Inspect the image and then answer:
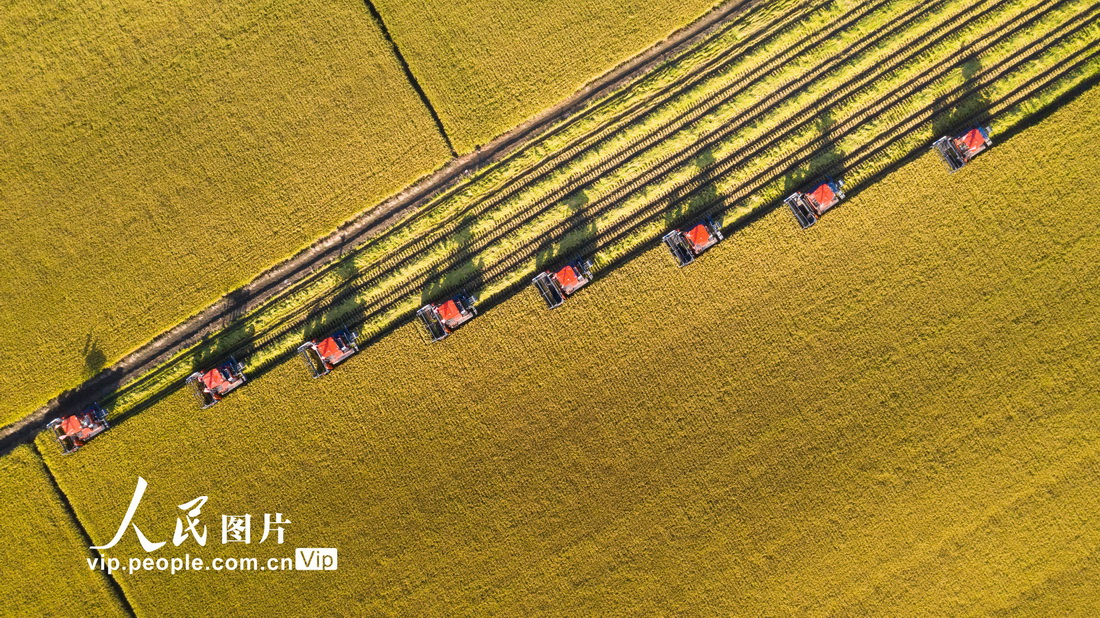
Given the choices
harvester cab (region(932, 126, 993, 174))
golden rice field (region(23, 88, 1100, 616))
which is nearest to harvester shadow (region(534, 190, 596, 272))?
golden rice field (region(23, 88, 1100, 616))

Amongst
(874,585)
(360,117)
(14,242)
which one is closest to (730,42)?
(360,117)

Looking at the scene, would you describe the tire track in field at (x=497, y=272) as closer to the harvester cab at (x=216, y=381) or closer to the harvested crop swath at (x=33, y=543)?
the harvester cab at (x=216, y=381)

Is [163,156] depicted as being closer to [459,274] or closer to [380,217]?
[380,217]

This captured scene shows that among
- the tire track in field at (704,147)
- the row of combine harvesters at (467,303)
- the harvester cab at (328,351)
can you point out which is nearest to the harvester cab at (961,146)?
the row of combine harvesters at (467,303)

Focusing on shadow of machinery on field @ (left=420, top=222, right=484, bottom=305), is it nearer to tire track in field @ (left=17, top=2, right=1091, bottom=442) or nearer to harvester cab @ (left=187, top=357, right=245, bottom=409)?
tire track in field @ (left=17, top=2, right=1091, bottom=442)

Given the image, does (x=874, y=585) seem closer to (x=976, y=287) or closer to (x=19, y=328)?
(x=976, y=287)
